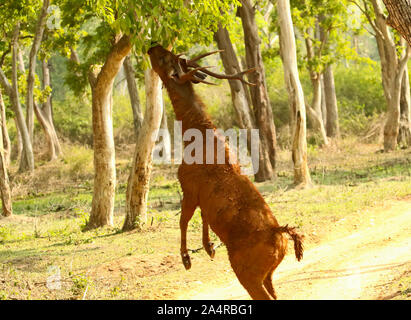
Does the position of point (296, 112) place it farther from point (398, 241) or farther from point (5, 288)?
point (5, 288)

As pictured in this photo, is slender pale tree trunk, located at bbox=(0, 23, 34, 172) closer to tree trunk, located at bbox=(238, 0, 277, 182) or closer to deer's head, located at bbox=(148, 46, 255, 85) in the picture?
tree trunk, located at bbox=(238, 0, 277, 182)

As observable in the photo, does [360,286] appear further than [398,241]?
No

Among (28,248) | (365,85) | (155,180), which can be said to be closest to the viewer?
(28,248)

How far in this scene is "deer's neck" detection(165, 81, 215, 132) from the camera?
15.9 ft

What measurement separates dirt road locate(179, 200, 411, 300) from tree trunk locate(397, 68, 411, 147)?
37.3 ft

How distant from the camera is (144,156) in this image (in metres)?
10.2

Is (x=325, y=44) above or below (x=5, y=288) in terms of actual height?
above

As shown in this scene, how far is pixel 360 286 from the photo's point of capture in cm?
653

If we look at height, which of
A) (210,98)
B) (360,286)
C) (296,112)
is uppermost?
(210,98)

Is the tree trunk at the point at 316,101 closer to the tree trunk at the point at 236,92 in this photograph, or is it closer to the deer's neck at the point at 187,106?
the tree trunk at the point at 236,92

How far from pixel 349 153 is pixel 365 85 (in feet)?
35.8

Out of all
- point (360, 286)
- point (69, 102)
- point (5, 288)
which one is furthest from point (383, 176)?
point (69, 102)

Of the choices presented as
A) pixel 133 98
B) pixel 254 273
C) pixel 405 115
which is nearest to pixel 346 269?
pixel 254 273
